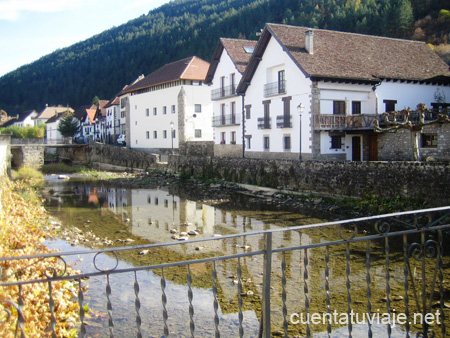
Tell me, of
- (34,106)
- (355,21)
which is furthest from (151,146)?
(34,106)

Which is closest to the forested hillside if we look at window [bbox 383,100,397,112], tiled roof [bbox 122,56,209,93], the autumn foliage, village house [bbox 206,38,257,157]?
tiled roof [bbox 122,56,209,93]

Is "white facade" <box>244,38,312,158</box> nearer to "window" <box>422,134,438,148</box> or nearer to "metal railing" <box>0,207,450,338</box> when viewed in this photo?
"window" <box>422,134,438,148</box>

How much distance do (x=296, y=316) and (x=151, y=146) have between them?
42369mm

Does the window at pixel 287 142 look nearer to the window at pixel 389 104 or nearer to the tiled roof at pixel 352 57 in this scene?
the tiled roof at pixel 352 57

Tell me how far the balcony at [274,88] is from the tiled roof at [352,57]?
91.4 inches

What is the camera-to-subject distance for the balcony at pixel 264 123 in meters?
29.3

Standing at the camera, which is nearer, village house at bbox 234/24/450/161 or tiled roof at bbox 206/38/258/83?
village house at bbox 234/24/450/161

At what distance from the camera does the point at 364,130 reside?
25984 millimetres

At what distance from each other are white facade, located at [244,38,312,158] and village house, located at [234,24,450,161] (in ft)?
0.22

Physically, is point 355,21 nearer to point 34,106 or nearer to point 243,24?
point 243,24

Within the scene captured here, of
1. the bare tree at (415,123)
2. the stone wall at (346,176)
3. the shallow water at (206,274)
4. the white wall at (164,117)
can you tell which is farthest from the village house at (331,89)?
the white wall at (164,117)

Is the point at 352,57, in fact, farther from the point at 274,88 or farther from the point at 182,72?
the point at 182,72

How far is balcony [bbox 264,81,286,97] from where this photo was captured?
1096 inches

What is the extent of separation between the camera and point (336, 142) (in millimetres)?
26141
